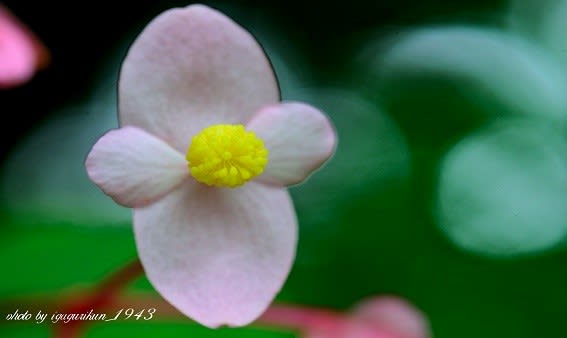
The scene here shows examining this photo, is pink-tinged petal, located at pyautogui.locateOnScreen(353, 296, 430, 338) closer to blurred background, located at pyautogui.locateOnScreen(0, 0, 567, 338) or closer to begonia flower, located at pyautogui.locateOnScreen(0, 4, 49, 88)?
blurred background, located at pyautogui.locateOnScreen(0, 0, 567, 338)

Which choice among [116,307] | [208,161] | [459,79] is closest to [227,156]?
[208,161]

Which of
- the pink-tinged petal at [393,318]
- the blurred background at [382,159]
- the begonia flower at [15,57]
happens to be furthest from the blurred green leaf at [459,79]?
the begonia flower at [15,57]

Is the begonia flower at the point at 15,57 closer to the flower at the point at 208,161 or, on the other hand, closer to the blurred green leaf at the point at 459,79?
the flower at the point at 208,161

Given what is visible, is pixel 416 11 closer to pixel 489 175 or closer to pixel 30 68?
pixel 489 175

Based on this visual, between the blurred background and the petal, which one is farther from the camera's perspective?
the blurred background

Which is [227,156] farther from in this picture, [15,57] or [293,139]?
[15,57]

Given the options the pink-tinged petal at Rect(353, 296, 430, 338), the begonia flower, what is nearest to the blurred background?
the pink-tinged petal at Rect(353, 296, 430, 338)
